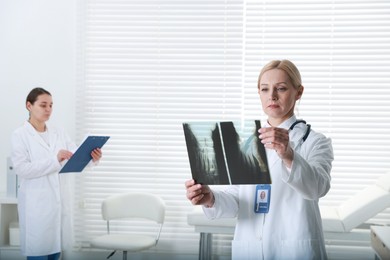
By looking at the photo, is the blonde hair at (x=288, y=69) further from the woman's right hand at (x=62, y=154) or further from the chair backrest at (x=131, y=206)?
the chair backrest at (x=131, y=206)

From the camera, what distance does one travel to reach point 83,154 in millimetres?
3914

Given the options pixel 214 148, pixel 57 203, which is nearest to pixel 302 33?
pixel 57 203

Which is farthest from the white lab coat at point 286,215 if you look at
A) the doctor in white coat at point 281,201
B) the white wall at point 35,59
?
the white wall at point 35,59

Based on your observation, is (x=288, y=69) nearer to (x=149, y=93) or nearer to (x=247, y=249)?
(x=247, y=249)

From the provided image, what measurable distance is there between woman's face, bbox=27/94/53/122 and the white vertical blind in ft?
2.08

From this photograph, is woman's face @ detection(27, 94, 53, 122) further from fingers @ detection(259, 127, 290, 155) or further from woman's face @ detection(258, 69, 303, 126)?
fingers @ detection(259, 127, 290, 155)

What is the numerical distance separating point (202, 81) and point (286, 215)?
269 cm

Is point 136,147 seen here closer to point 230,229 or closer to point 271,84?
point 230,229

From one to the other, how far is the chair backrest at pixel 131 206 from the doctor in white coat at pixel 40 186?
40cm

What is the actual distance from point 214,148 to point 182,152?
267 centimetres

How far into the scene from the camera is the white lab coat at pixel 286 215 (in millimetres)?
2051

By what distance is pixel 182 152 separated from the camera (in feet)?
15.3

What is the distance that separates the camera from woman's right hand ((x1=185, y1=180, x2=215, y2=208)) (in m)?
2.08

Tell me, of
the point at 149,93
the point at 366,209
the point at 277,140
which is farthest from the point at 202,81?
the point at 277,140
